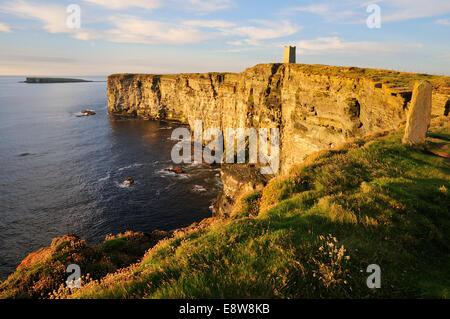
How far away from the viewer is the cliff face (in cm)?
2587

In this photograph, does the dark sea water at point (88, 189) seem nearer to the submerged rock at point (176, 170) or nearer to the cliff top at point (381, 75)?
the submerged rock at point (176, 170)

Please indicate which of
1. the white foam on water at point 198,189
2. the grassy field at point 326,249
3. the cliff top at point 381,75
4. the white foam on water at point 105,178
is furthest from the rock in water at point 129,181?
the grassy field at point 326,249

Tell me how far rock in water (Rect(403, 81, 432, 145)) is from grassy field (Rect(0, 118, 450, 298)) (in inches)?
130

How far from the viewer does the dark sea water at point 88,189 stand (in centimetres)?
3681

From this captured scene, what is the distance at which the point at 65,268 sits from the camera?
1320 centimetres

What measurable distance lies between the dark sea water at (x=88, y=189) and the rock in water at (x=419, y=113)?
32990 millimetres

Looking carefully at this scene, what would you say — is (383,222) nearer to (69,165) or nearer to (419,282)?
(419,282)

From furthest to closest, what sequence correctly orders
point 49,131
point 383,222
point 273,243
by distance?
point 49,131
point 383,222
point 273,243

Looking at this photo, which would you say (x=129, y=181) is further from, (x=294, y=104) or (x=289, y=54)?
(x=289, y=54)

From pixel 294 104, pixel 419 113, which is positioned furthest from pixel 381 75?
A: pixel 419 113

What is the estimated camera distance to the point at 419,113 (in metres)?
13.1

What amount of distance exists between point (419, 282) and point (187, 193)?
45645 mm

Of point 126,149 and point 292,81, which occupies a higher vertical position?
point 292,81
